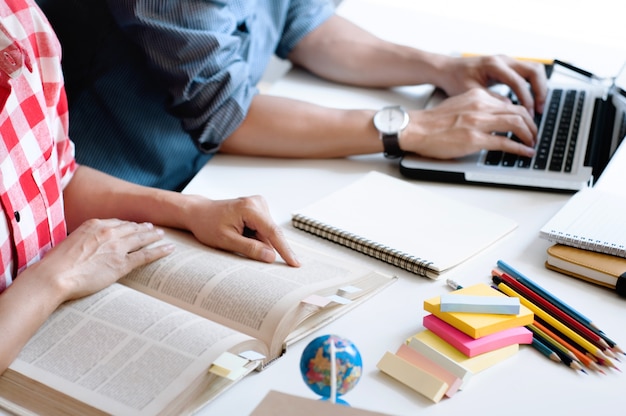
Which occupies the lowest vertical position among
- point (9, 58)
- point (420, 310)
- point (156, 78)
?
point (420, 310)

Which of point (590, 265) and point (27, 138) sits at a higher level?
point (27, 138)

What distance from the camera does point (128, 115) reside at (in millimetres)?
1474

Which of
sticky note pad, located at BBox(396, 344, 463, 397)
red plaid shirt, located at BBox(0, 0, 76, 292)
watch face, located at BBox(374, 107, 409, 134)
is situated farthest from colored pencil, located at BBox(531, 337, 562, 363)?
red plaid shirt, located at BBox(0, 0, 76, 292)

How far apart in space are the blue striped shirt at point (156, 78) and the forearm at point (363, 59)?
12cm

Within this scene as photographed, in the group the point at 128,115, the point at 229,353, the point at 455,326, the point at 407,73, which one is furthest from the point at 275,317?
the point at 407,73

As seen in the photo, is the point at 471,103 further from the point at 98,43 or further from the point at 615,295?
the point at 98,43

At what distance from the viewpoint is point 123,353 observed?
0.86 meters

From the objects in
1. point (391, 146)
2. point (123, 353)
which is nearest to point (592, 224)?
point (391, 146)

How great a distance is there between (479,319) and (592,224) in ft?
0.94

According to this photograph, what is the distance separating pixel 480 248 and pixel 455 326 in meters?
0.23

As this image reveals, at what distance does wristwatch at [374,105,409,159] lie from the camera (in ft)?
4.44

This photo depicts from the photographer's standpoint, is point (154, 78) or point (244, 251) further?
point (154, 78)

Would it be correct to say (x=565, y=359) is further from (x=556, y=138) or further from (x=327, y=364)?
(x=556, y=138)

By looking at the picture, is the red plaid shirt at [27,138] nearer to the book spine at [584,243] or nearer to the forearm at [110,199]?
the forearm at [110,199]
